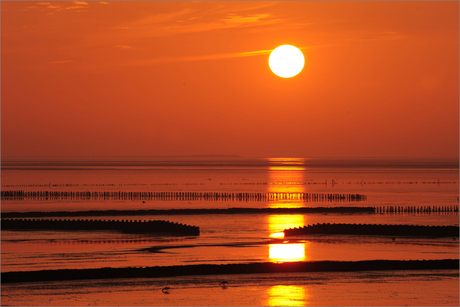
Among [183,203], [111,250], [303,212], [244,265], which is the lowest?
[244,265]

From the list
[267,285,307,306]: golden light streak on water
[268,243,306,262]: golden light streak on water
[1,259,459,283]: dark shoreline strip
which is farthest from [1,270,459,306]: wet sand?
[268,243,306,262]: golden light streak on water

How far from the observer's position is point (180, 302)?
32.1 metres

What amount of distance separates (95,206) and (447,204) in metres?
59.7

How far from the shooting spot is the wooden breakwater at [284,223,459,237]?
58.3 metres

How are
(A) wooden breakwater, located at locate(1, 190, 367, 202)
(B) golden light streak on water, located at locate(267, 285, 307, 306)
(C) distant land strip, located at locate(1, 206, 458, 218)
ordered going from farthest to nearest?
(A) wooden breakwater, located at locate(1, 190, 367, 202) < (C) distant land strip, located at locate(1, 206, 458, 218) < (B) golden light streak on water, located at locate(267, 285, 307, 306)

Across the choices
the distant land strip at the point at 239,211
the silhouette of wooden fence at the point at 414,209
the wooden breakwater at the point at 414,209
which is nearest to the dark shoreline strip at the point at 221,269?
the distant land strip at the point at 239,211

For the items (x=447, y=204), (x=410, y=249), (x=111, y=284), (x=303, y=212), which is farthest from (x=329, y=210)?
(x=111, y=284)

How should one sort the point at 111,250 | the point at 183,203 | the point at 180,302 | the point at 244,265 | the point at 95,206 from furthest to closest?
the point at 183,203, the point at 95,206, the point at 111,250, the point at 244,265, the point at 180,302

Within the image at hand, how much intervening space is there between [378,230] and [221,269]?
1050 inches

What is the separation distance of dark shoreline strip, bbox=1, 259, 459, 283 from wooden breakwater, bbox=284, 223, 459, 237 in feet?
62.1

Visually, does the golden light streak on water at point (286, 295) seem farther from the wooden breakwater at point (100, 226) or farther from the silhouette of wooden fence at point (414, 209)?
the silhouette of wooden fence at point (414, 209)

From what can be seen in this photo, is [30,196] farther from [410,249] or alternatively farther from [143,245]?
[410,249]

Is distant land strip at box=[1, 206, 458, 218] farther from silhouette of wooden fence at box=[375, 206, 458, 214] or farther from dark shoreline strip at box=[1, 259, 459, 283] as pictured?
dark shoreline strip at box=[1, 259, 459, 283]

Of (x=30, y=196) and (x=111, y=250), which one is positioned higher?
(x=30, y=196)
